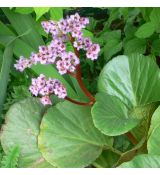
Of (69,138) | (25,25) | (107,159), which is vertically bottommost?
(107,159)

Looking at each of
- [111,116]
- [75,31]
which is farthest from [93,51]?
[111,116]

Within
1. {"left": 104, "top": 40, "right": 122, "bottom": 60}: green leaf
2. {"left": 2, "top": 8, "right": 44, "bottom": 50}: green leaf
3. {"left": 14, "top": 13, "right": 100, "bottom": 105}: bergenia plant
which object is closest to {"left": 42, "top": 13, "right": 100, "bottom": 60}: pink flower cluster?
{"left": 14, "top": 13, "right": 100, "bottom": 105}: bergenia plant

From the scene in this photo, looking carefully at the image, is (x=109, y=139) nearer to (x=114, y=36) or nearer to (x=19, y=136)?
(x=19, y=136)

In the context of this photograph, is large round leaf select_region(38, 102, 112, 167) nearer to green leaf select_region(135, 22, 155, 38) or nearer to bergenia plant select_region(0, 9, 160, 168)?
bergenia plant select_region(0, 9, 160, 168)

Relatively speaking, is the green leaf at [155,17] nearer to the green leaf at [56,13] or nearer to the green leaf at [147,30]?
the green leaf at [147,30]

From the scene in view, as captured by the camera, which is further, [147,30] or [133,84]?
[147,30]

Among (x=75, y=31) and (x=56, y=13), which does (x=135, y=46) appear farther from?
(x=75, y=31)
